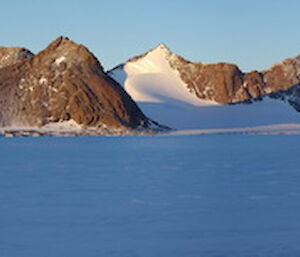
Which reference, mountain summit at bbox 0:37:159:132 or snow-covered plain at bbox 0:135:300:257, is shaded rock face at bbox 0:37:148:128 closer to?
mountain summit at bbox 0:37:159:132

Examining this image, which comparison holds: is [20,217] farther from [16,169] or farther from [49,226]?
[16,169]

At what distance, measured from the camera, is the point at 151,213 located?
79.7 feet

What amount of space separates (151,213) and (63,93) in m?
141

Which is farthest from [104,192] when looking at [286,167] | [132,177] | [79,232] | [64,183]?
[286,167]

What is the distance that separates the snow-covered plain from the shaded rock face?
11632 centimetres

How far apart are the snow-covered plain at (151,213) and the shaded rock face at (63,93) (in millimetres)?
116324

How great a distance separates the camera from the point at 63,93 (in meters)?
163

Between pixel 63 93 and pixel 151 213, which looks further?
pixel 63 93

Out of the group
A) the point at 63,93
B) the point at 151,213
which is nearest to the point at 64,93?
the point at 63,93

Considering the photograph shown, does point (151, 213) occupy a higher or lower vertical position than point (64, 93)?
lower

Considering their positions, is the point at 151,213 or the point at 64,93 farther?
the point at 64,93

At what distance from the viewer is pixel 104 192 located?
30516 millimetres

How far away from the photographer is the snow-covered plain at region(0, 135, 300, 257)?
18891mm

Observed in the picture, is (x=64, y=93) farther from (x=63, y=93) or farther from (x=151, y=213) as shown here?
(x=151, y=213)
